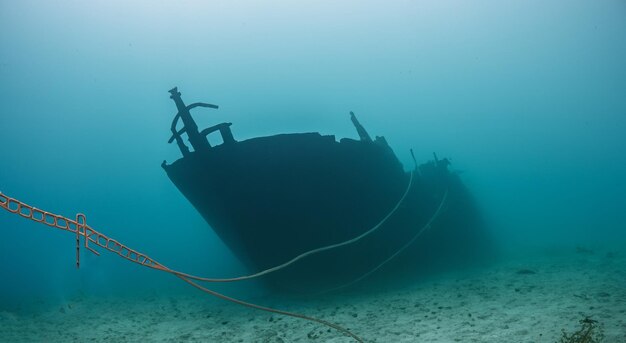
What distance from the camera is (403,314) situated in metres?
5.18

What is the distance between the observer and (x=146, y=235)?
34938mm

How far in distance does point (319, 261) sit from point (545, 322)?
11.1 feet

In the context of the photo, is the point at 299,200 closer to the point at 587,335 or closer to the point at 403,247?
the point at 403,247

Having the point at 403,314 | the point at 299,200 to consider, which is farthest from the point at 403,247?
the point at 299,200

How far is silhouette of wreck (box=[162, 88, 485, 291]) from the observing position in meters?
5.49

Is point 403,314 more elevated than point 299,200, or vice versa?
point 299,200

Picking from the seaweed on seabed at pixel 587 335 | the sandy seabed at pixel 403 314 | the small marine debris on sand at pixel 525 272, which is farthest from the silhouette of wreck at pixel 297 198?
the seaweed on seabed at pixel 587 335

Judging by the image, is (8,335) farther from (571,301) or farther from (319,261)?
(571,301)

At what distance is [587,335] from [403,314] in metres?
2.25

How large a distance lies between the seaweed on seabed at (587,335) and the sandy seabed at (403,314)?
0.25 feet

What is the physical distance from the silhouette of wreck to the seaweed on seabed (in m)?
3.40

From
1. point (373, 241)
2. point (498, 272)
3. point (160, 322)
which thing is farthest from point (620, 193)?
point (160, 322)

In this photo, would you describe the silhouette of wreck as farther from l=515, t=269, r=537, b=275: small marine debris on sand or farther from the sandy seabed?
l=515, t=269, r=537, b=275: small marine debris on sand

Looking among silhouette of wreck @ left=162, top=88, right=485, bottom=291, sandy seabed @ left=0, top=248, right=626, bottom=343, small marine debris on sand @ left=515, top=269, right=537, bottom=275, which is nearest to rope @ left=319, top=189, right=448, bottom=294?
silhouette of wreck @ left=162, top=88, right=485, bottom=291
